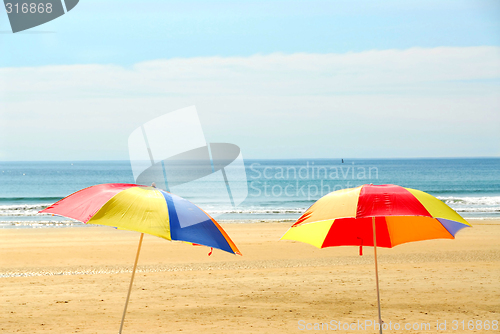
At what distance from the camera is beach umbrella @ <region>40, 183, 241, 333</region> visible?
138 inches

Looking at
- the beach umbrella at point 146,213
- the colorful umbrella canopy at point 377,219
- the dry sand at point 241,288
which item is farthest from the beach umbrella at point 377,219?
the dry sand at point 241,288

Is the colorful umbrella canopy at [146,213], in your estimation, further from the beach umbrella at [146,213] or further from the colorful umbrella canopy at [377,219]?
the colorful umbrella canopy at [377,219]

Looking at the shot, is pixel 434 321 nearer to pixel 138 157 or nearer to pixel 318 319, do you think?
pixel 318 319

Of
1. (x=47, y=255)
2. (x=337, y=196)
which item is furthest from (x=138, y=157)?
(x=47, y=255)

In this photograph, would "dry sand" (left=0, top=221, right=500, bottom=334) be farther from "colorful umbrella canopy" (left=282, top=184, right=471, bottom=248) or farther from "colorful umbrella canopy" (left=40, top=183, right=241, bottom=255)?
"colorful umbrella canopy" (left=40, top=183, right=241, bottom=255)

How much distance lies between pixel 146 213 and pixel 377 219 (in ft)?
9.79

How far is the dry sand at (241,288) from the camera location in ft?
21.5

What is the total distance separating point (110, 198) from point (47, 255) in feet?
34.5

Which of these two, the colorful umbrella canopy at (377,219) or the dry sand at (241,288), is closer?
the colorful umbrella canopy at (377,219)

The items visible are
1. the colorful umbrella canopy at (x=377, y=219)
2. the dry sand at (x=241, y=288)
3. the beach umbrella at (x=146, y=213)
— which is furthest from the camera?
the dry sand at (x=241, y=288)

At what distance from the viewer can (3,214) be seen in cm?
2677

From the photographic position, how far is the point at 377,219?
17.5 feet

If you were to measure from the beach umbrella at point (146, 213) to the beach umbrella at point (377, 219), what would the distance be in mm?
941

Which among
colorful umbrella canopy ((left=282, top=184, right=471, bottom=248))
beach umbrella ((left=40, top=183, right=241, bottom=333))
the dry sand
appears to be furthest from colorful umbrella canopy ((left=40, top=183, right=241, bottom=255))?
the dry sand
